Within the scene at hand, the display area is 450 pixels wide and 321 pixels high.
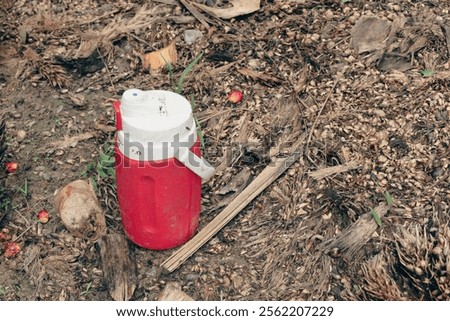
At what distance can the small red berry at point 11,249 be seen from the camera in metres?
3.42

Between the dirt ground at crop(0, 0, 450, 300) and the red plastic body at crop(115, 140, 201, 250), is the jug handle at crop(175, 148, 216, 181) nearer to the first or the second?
the red plastic body at crop(115, 140, 201, 250)

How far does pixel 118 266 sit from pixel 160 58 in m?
1.38

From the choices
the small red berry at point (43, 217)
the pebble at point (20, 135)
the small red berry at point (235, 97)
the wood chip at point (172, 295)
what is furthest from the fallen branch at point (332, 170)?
the pebble at point (20, 135)

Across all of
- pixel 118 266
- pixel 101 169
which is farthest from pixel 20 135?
pixel 118 266

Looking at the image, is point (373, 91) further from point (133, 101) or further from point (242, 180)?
point (133, 101)

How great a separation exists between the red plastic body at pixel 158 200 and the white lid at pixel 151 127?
2.4 inches

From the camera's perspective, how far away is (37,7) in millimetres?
4445

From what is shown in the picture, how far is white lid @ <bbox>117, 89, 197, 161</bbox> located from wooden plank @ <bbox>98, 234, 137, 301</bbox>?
57cm

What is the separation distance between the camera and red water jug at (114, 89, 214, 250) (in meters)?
2.96

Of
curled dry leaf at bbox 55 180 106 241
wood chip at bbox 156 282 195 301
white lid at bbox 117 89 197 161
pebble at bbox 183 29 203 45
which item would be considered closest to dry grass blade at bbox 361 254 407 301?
wood chip at bbox 156 282 195 301

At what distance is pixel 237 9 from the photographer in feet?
13.8

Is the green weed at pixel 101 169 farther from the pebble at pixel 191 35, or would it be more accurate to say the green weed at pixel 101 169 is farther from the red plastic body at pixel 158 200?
the pebble at pixel 191 35

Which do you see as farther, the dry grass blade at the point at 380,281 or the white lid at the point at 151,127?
the dry grass blade at the point at 380,281

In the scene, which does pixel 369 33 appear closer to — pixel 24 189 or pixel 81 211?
pixel 81 211
